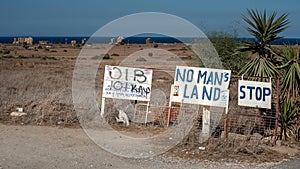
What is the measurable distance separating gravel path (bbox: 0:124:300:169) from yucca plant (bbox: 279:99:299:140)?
81.6 inches

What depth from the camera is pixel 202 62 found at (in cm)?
1612

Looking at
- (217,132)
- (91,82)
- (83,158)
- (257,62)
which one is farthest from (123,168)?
(91,82)

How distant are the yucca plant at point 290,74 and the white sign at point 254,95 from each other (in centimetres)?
83

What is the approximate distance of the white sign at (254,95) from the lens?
33.4 feet

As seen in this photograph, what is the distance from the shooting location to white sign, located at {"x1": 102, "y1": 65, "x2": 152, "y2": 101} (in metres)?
11.5

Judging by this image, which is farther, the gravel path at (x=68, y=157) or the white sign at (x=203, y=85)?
the white sign at (x=203, y=85)

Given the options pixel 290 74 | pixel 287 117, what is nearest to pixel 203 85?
pixel 290 74

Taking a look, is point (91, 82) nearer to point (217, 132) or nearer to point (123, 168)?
point (217, 132)

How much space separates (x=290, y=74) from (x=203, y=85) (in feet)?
7.43

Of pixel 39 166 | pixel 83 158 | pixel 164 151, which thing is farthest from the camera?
pixel 164 151

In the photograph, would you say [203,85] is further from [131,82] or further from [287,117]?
[287,117]

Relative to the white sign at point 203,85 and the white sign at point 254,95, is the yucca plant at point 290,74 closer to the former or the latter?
the white sign at point 254,95

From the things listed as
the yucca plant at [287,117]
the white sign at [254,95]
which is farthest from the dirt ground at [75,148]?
the white sign at [254,95]

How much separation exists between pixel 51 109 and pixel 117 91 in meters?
2.31
